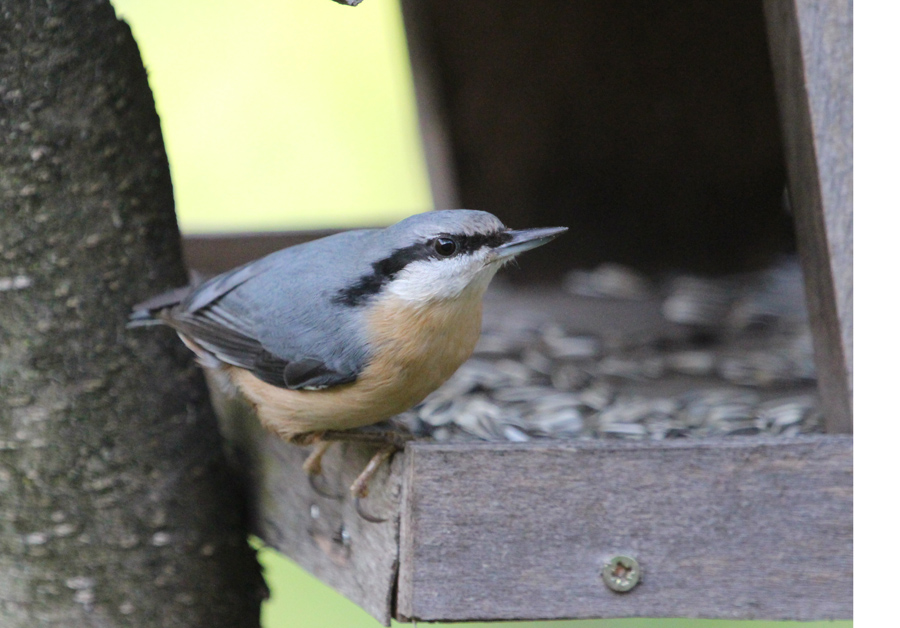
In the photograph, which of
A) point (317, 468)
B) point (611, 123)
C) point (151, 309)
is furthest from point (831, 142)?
point (611, 123)

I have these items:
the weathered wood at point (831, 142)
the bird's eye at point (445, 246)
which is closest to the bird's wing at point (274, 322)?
the bird's eye at point (445, 246)

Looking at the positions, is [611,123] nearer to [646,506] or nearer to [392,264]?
[392,264]

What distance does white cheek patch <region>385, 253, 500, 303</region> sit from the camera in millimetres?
1920

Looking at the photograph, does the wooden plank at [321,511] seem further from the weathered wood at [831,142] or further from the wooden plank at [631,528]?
the weathered wood at [831,142]

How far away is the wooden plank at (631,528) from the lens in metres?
1.76

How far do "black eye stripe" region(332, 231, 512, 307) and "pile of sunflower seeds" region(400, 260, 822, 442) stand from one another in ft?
1.16

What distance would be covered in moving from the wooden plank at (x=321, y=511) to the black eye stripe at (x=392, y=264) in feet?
1.04

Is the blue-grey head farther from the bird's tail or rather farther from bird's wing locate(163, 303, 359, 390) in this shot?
the bird's tail

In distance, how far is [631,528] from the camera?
1785 mm

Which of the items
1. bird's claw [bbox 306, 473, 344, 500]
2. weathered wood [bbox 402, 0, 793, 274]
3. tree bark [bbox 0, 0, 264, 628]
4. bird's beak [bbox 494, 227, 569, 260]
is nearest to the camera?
bird's beak [bbox 494, 227, 569, 260]

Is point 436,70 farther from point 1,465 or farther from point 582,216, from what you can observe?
point 1,465

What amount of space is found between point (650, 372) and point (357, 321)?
1.14 m

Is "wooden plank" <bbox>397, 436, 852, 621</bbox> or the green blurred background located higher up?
the green blurred background

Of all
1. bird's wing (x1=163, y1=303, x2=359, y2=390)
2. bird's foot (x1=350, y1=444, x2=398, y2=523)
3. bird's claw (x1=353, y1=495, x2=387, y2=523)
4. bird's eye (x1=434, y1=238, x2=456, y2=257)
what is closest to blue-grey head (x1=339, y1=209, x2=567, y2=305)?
bird's eye (x1=434, y1=238, x2=456, y2=257)
